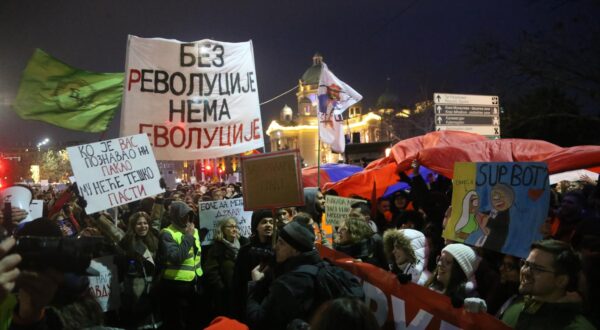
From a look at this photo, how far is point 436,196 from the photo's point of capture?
729 centimetres

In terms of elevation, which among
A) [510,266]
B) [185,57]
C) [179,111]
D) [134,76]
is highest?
[185,57]

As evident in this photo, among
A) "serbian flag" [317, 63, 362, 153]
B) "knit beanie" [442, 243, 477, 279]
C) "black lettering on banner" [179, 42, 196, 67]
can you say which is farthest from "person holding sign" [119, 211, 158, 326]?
"serbian flag" [317, 63, 362, 153]

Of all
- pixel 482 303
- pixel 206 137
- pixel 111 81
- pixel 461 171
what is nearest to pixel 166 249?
pixel 206 137

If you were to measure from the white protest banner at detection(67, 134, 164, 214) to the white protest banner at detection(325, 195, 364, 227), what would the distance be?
8.84ft

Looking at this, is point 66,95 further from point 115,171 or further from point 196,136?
point 196,136

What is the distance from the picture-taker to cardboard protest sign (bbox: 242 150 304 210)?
5270mm

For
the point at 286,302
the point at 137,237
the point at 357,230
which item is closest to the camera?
the point at 286,302

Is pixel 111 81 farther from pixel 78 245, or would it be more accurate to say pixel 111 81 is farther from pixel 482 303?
pixel 482 303

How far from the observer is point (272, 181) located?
535 cm

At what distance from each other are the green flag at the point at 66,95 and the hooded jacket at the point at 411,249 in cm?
445

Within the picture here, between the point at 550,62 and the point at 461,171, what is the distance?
356 inches

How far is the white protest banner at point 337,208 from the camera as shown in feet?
24.6

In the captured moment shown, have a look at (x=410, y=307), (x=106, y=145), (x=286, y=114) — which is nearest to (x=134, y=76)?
(x=106, y=145)

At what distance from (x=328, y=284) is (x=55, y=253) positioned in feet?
5.78
